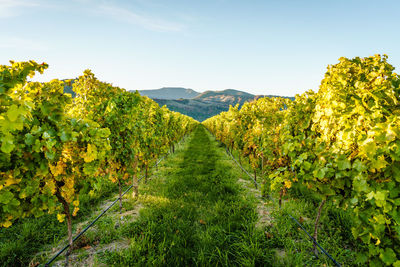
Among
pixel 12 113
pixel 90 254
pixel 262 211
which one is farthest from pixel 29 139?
pixel 262 211

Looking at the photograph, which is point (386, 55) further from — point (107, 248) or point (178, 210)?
point (107, 248)

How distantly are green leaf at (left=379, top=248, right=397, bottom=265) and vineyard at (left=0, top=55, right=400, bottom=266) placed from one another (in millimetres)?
11

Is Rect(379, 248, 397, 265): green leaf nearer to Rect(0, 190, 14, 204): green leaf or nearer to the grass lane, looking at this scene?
the grass lane

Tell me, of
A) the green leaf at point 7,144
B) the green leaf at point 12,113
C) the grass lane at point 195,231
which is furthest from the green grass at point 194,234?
the green leaf at point 12,113

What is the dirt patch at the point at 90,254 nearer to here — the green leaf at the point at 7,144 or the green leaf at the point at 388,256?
the green leaf at the point at 7,144

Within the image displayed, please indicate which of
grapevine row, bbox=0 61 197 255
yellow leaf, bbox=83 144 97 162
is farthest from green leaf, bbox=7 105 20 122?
yellow leaf, bbox=83 144 97 162

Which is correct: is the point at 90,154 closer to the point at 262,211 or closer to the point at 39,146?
the point at 39,146

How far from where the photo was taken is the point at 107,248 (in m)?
3.42

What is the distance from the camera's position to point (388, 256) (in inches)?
66.6

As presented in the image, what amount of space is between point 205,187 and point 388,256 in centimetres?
484

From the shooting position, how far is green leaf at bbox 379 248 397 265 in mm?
1672

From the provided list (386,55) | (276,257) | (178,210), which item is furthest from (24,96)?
(386,55)

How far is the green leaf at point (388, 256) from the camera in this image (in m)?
1.67

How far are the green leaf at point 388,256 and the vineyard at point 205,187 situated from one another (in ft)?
0.04
